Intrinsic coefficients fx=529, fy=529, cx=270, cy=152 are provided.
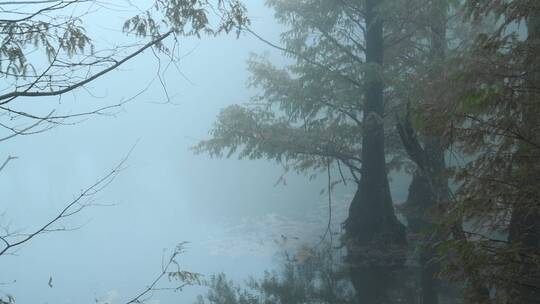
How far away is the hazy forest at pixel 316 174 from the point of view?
14.9 ft

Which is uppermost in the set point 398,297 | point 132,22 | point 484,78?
A: point 132,22

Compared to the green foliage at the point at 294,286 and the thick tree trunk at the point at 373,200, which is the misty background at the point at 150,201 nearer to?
the green foliage at the point at 294,286

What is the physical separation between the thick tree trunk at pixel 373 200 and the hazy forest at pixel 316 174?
50mm

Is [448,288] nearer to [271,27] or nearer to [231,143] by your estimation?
[231,143]

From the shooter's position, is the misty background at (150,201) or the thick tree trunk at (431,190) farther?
the misty background at (150,201)

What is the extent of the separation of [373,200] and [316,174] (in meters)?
4.79

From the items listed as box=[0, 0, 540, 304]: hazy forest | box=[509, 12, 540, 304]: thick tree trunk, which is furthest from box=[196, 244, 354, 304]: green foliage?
box=[509, 12, 540, 304]: thick tree trunk

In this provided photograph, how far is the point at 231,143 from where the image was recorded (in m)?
14.1

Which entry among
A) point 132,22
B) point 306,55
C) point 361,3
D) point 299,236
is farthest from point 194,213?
point 132,22

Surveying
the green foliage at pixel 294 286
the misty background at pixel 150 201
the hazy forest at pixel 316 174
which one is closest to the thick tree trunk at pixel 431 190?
the hazy forest at pixel 316 174

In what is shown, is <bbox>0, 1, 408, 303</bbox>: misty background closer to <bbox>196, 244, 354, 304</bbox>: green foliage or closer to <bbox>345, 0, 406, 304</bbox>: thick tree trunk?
<bbox>196, 244, 354, 304</bbox>: green foliage

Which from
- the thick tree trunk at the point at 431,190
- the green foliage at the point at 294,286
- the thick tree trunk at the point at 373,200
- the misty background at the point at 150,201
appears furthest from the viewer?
the misty background at the point at 150,201

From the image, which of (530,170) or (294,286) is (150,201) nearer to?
(294,286)

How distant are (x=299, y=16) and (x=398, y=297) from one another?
756cm
